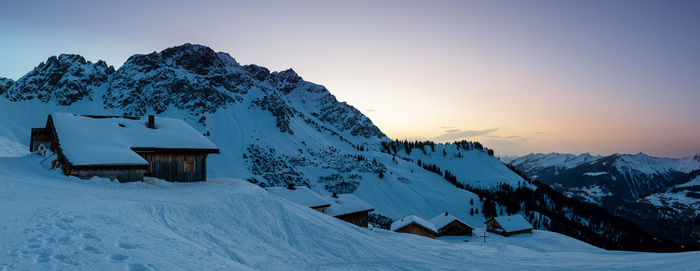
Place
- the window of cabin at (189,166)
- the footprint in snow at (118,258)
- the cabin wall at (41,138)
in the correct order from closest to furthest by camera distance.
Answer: the footprint in snow at (118,258)
the window of cabin at (189,166)
the cabin wall at (41,138)

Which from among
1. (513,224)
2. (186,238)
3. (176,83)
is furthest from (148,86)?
(186,238)

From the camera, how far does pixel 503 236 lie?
70875mm

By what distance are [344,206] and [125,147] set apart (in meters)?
28.7

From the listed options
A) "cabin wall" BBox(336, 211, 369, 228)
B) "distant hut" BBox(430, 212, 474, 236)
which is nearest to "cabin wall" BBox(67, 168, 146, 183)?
"cabin wall" BBox(336, 211, 369, 228)

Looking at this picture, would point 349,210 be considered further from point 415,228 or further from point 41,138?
point 41,138

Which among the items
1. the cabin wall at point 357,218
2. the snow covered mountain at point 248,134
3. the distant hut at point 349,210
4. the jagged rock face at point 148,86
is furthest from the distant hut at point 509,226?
the jagged rock face at point 148,86

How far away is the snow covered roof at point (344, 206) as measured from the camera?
4228 cm

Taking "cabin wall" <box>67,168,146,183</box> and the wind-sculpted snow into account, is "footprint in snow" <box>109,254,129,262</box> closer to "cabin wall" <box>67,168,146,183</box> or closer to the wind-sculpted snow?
"cabin wall" <box>67,168,146,183</box>

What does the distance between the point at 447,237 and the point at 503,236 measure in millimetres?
15566

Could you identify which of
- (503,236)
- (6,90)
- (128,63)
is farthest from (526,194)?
(6,90)

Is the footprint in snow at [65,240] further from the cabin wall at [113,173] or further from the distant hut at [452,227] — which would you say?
the distant hut at [452,227]

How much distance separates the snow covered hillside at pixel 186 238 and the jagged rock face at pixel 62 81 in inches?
6173

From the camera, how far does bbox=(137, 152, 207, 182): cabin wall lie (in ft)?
75.7

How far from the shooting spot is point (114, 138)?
73.3 ft
